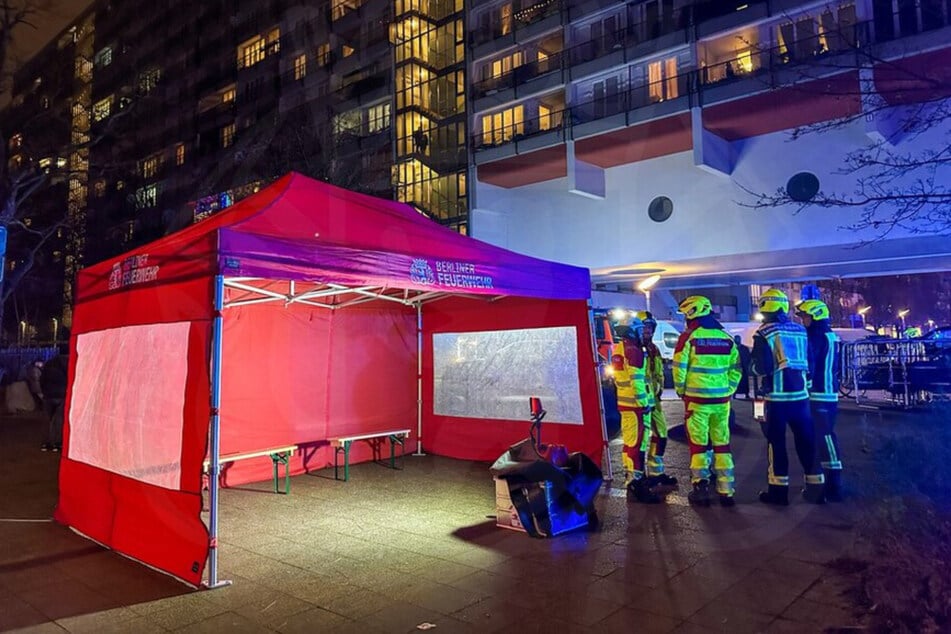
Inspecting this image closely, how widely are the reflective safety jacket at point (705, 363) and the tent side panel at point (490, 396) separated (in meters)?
1.69

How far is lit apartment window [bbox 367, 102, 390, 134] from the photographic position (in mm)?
34594

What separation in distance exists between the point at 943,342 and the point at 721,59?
12989 millimetres

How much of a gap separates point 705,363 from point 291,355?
5.87 meters

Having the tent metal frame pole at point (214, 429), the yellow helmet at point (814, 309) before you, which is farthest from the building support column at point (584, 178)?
the tent metal frame pole at point (214, 429)

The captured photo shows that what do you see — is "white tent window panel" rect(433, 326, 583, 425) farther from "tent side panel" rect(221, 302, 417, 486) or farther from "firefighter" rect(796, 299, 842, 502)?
"firefighter" rect(796, 299, 842, 502)

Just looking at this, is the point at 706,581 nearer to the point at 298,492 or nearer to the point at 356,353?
the point at 298,492

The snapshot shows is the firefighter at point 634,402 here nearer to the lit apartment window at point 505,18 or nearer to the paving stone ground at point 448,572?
the paving stone ground at point 448,572

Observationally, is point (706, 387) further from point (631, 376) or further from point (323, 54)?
point (323, 54)

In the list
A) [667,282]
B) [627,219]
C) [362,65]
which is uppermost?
[362,65]

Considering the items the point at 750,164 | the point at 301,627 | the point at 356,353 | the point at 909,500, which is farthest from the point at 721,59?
the point at 301,627

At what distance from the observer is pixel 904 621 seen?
3686 mm

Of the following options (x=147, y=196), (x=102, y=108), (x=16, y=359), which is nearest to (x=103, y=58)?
(x=102, y=108)

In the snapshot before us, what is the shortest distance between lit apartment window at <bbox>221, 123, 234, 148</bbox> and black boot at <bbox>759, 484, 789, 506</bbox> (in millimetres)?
44881

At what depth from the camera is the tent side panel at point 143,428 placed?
→ 15.9 ft
